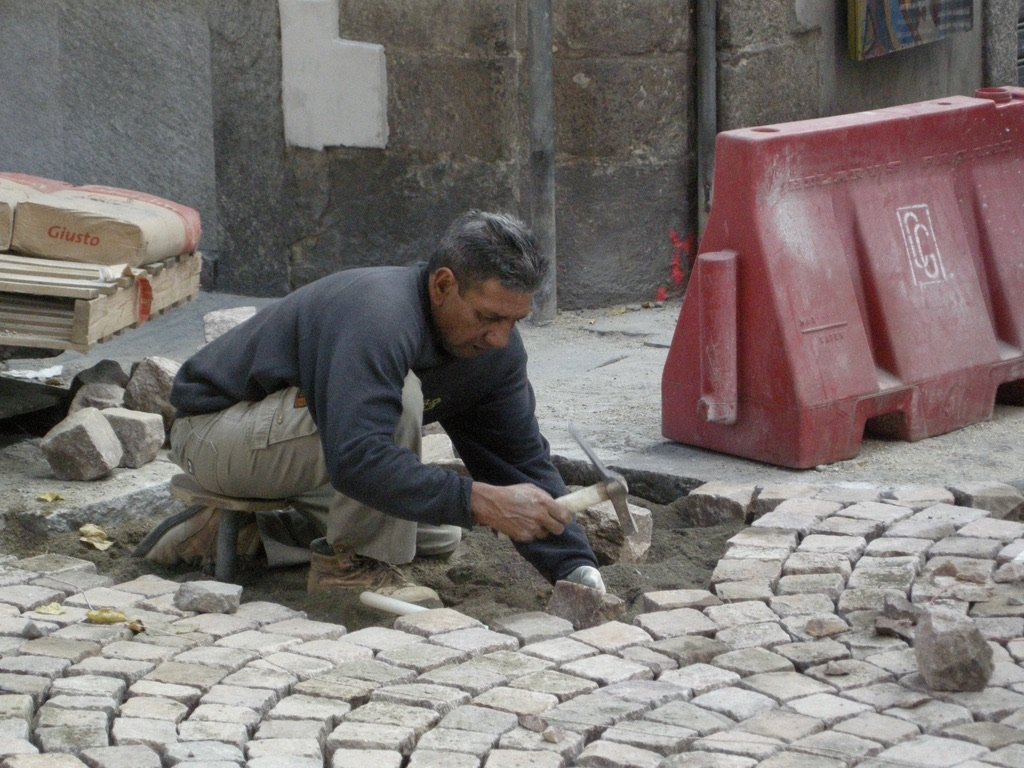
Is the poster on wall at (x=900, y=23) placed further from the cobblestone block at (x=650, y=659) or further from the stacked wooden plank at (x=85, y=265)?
the cobblestone block at (x=650, y=659)

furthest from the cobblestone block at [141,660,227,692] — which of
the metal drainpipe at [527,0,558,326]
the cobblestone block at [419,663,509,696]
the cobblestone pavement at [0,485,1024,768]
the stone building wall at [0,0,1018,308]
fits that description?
the stone building wall at [0,0,1018,308]

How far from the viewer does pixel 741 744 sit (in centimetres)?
308

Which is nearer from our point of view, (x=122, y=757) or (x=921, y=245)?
(x=122, y=757)

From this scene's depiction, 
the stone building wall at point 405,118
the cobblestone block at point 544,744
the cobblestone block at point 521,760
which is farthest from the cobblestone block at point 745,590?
the stone building wall at point 405,118

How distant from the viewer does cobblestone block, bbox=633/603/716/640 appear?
374 cm

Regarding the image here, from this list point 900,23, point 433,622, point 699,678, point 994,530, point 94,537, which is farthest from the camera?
point 900,23

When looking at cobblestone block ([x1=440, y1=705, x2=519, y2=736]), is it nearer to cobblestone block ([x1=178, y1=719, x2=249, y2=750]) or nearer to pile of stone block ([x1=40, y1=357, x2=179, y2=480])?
cobblestone block ([x1=178, y1=719, x2=249, y2=750])

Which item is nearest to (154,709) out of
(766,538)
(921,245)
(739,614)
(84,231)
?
(739,614)

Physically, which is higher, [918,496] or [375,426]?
[375,426]

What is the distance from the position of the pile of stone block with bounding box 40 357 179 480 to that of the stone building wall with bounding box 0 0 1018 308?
2192 mm

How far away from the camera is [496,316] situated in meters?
3.86

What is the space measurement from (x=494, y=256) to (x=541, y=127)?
11.7 feet

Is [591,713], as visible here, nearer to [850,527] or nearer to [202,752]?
[202,752]

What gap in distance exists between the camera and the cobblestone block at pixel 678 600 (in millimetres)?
3930
